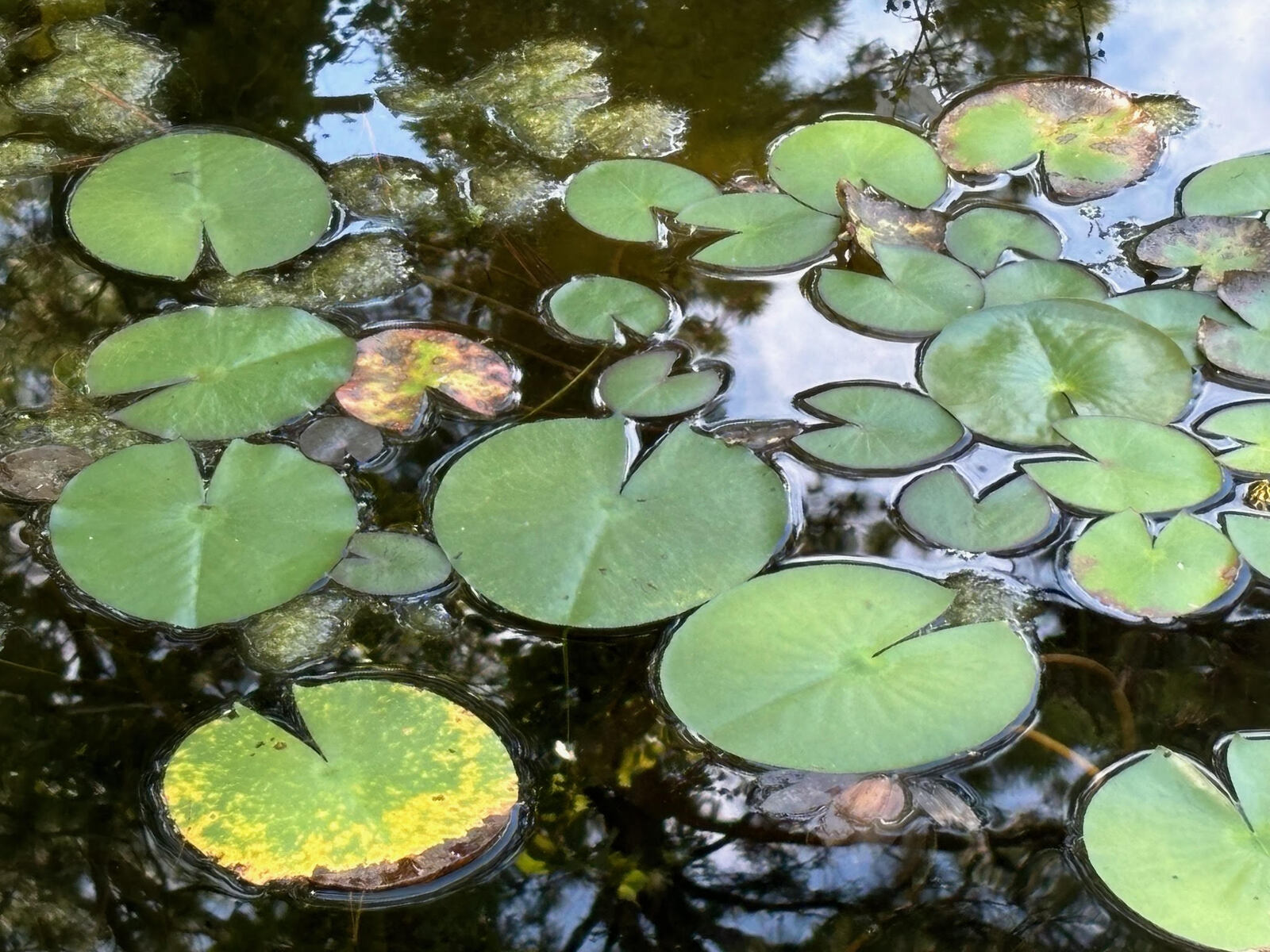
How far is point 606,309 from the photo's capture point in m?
1.61

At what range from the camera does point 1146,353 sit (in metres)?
1.48

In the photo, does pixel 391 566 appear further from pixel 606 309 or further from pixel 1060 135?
pixel 1060 135

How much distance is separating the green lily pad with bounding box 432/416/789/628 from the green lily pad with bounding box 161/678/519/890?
0.61 ft

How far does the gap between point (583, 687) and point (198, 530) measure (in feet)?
1.77

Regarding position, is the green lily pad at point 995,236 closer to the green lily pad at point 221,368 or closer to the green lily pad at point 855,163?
the green lily pad at point 855,163

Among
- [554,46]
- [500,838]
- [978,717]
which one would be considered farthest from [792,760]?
[554,46]

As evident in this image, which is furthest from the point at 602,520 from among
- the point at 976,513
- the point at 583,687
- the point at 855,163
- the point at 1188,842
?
the point at 855,163

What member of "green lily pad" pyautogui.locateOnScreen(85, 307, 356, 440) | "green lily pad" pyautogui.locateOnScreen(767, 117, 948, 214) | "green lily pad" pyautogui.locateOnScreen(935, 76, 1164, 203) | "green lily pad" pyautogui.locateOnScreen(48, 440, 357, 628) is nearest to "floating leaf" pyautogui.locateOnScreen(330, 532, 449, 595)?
"green lily pad" pyautogui.locateOnScreen(48, 440, 357, 628)

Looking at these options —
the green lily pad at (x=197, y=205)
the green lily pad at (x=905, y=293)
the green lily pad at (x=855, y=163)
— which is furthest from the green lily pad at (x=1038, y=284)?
the green lily pad at (x=197, y=205)

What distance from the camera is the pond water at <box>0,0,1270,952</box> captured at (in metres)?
1.10

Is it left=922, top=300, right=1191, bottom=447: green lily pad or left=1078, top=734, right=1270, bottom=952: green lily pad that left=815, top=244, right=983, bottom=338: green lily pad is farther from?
left=1078, top=734, right=1270, bottom=952: green lily pad

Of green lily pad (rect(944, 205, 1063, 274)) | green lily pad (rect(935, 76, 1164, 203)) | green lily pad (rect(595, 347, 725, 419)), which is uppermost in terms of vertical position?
green lily pad (rect(935, 76, 1164, 203))

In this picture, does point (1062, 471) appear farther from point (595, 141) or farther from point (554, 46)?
point (554, 46)

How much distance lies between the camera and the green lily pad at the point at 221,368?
4.86 feet
